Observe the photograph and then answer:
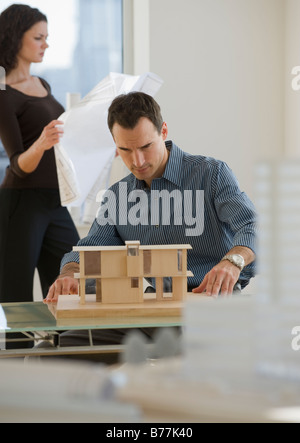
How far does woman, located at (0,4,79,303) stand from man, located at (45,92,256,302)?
3.03ft

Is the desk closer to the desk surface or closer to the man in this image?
the desk surface

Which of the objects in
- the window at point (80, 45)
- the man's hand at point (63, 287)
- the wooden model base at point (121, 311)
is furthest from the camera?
the window at point (80, 45)

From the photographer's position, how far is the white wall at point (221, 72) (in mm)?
4203

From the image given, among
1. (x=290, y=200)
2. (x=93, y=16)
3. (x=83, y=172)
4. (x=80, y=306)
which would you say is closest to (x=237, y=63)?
(x=93, y=16)

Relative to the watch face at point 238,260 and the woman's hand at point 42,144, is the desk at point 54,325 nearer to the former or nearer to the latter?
the watch face at point 238,260

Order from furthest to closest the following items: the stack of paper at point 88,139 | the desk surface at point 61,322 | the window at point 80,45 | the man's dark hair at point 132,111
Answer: the window at point 80,45 < the stack of paper at point 88,139 < the man's dark hair at point 132,111 < the desk surface at point 61,322

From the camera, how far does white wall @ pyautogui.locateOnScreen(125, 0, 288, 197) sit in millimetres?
4203

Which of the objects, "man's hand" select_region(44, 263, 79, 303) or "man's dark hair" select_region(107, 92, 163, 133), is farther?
"man's dark hair" select_region(107, 92, 163, 133)

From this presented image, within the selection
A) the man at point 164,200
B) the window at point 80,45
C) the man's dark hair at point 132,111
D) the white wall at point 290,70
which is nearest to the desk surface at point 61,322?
the man at point 164,200

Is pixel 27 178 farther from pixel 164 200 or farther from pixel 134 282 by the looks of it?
pixel 134 282

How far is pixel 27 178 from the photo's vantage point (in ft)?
11.5

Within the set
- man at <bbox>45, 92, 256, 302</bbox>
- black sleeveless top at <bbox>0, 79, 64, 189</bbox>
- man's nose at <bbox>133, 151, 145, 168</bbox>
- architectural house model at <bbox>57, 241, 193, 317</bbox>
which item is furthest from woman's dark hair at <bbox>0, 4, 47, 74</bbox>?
architectural house model at <bbox>57, 241, 193, 317</bbox>

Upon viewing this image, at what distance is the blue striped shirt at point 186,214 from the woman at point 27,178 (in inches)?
37.2

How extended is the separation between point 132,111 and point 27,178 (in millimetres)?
1229
